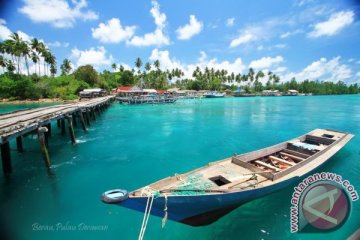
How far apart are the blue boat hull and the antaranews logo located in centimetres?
144

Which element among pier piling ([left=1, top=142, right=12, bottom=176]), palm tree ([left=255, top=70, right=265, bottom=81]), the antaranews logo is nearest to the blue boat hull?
the antaranews logo

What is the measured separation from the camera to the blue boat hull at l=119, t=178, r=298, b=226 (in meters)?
6.21

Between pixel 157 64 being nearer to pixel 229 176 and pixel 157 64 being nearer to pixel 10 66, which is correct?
pixel 10 66

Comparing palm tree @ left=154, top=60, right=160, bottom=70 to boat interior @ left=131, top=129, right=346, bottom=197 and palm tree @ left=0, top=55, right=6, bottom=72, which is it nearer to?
palm tree @ left=0, top=55, right=6, bottom=72

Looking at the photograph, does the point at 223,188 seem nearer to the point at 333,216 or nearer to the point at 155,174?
the point at 333,216

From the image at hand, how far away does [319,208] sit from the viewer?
7676 mm

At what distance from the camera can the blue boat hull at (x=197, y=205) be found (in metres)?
6.21

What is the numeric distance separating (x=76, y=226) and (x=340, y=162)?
1554 centimetres

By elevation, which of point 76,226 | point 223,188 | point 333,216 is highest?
point 223,188

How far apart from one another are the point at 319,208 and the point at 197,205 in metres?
4.57

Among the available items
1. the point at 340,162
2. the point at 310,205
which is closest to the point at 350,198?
the point at 310,205

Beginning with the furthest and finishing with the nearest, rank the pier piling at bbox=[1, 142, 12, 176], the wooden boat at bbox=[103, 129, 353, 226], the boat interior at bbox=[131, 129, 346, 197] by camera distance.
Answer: the pier piling at bbox=[1, 142, 12, 176]
the boat interior at bbox=[131, 129, 346, 197]
the wooden boat at bbox=[103, 129, 353, 226]

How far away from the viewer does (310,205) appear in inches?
309

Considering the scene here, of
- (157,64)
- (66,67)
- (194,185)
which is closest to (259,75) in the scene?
(157,64)
